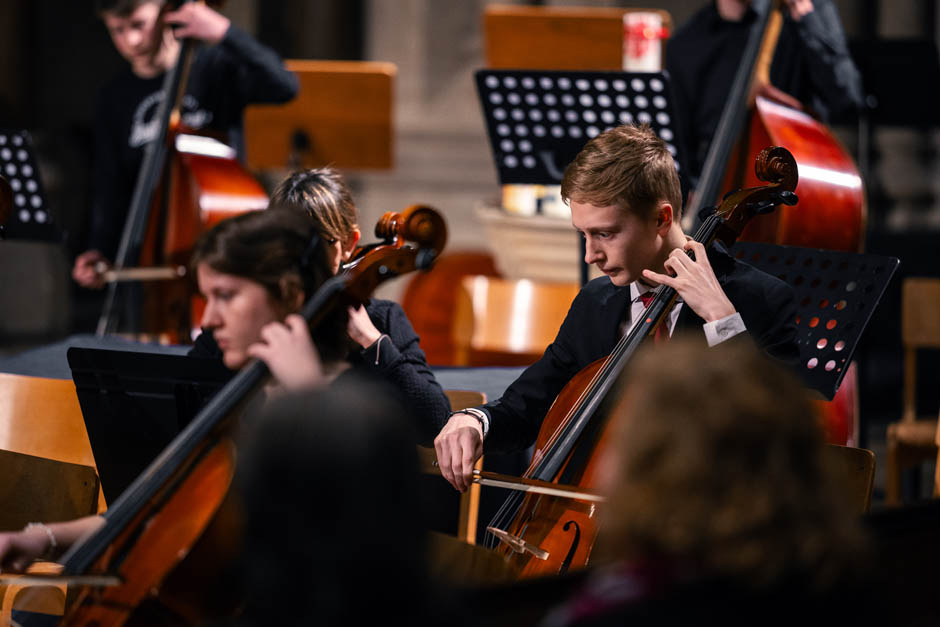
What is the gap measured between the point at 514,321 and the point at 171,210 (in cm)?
112

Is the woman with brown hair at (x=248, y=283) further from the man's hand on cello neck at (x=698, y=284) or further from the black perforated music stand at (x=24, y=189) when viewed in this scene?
the black perforated music stand at (x=24, y=189)

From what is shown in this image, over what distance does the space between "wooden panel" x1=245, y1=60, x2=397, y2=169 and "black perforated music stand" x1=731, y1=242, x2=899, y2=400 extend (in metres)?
2.55

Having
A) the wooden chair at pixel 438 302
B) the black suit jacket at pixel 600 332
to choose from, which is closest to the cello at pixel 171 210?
the wooden chair at pixel 438 302

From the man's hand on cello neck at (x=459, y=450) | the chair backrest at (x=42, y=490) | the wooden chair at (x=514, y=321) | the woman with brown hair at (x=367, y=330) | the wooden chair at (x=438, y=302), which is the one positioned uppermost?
the woman with brown hair at (x=367, y=330)

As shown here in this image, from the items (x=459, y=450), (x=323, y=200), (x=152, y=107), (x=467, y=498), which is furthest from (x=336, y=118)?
(x=459, y=450)

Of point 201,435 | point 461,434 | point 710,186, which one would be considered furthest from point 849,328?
point 201,435

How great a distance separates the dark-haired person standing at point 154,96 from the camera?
3521mm

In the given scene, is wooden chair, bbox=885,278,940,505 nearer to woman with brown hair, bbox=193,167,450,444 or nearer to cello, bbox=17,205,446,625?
woman with brown hair, bbox=193,167,450,444

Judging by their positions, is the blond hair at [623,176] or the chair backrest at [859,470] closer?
the chair backrest at [859,470]

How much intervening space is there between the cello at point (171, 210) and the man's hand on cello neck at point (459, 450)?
1712mm

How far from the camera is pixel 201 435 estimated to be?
1369 mm

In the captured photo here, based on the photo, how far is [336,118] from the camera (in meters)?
4.48

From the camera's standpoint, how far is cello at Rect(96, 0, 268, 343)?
11.0 ft

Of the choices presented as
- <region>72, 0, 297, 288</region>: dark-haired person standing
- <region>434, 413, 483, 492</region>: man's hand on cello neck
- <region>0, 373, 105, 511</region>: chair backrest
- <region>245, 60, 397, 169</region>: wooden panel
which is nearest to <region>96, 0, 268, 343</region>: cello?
<region>72, 0, 297, 288</region>: dark-haired person standing
